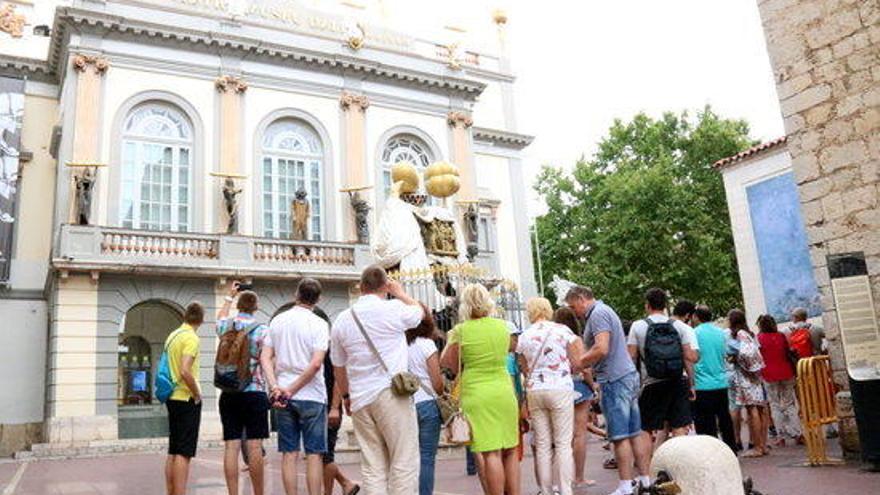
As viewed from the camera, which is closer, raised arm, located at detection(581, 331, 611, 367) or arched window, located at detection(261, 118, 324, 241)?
raised arm, located at detection(581, 331, 611, 367)

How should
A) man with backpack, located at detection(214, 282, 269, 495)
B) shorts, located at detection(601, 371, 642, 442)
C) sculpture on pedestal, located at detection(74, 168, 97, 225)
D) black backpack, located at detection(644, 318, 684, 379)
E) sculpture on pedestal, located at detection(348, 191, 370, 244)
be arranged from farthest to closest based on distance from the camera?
sculpture on pedestal, located at detection(348, 191, 370, 244) → sculpture on pedestal, located at detection(74, 168, 97, 225) → black backpack, located at detection(644, 318, 684, 379) → shorts, located at detection(601, 371, 642, 442) → man with backpack, located at detection(214, 282, 269, 495)

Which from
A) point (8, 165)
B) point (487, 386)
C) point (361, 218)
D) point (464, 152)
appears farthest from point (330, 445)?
point (464, 152)

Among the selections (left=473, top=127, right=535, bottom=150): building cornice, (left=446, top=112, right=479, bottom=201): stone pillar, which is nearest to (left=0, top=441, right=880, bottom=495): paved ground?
(left=446, top=112, right=479, bottom=201): stone pillar

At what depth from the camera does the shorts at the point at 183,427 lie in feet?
20.5

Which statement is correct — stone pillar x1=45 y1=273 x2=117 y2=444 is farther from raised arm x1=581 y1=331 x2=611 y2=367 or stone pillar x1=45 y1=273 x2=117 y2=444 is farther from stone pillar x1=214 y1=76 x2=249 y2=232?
raised arm x1=581 y1=331 x2=611 y2=367

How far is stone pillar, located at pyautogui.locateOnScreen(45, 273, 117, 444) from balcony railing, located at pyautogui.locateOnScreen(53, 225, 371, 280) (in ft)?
2.67

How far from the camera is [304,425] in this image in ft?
18.8

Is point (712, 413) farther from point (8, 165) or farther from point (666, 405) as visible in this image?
point (8, 165)

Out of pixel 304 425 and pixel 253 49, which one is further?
pixel 253 49

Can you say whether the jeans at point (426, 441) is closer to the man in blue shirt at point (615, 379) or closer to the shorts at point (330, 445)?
the shorts at point (330, 445)

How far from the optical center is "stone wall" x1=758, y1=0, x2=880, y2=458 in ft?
25.4

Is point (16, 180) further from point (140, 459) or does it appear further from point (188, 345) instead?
point (188, 345)

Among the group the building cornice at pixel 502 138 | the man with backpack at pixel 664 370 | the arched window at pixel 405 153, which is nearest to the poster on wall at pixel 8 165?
the arched window at pixel 405 153

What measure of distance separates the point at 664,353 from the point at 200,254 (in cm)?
1583
